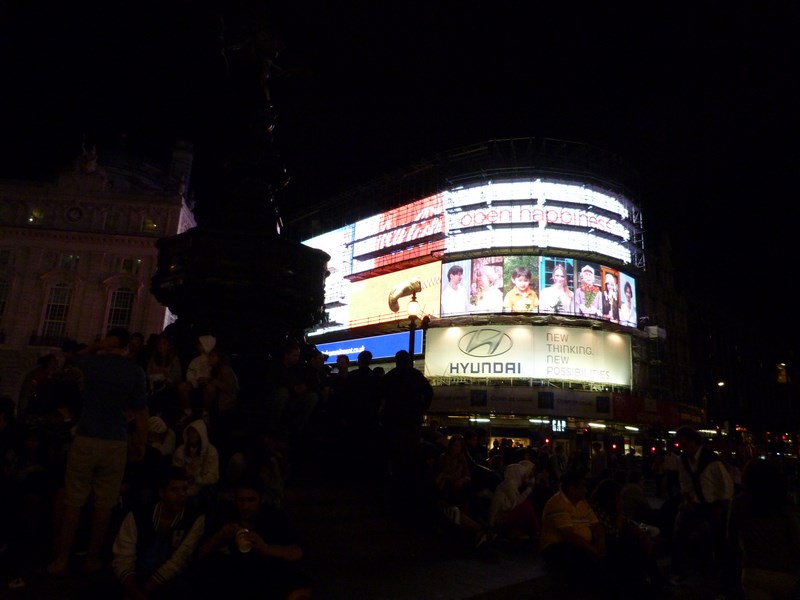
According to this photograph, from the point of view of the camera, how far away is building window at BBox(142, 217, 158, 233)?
45375 millimetres

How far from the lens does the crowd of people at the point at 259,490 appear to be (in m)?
3.73

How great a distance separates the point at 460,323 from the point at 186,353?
26519 millimetres

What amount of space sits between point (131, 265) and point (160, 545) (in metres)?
45.5

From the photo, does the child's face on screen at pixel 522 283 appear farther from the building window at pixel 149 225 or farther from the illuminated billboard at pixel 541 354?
the building window at pixel 149 225

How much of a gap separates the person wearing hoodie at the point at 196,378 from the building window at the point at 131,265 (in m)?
41.0

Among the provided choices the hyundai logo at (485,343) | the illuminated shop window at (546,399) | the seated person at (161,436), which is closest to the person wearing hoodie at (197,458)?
the seated person at (161,436)

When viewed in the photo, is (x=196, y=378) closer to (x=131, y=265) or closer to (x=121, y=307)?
(x=121, y=307)

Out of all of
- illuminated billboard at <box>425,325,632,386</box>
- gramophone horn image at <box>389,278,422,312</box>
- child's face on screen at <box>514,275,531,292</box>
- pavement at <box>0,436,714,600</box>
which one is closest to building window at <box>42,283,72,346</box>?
gramophone horn image at <box>389,278,422,312</box>

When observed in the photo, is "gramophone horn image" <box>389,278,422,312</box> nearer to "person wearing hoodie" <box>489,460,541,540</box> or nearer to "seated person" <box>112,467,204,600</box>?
"person wearing hoodie" <box>489,460,541,540</box>

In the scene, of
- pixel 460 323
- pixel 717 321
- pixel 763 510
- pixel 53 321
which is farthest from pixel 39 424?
pixel 717 321

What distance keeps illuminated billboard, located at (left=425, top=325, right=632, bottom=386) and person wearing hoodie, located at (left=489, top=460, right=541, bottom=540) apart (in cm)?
2412

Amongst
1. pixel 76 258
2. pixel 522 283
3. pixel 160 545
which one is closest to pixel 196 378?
pixel 160 545

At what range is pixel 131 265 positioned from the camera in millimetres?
44500

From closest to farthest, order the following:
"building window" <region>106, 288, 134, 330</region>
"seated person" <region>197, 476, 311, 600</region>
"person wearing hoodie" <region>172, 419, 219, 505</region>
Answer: "seated person" <region>197, 476, 311, 600</region>, "person wearing hoodie" <region>172, 419, 219, 505</region>, "building window" <region>106, 288, 134, 330</region>
